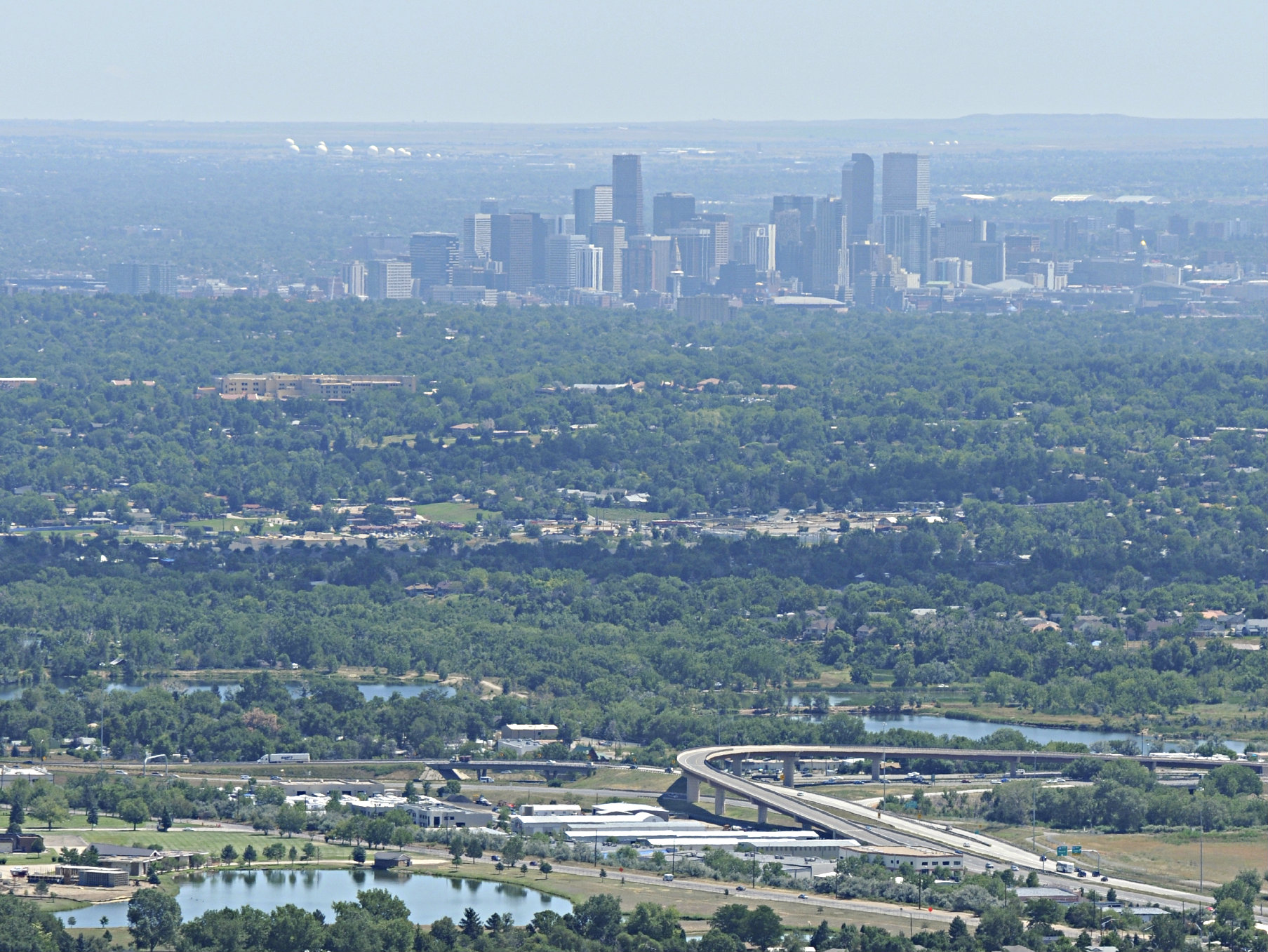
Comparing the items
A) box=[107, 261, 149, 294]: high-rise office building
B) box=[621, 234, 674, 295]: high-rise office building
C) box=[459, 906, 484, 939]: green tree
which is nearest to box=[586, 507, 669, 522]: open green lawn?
box=[459, 906, 484, 939]: green tree

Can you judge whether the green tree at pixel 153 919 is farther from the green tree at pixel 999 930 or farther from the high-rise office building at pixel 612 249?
the high-rise office building at pixel 612 249

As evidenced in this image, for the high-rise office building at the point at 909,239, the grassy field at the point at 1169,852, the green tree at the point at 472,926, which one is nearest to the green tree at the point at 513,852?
the green tree at the point at 472,926

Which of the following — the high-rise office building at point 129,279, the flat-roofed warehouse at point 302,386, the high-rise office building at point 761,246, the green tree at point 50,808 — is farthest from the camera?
the high-rise office building at point 761,246

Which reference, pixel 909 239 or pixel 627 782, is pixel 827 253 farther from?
pixel 627 782

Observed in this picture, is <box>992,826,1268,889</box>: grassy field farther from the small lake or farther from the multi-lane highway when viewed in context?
the small lake

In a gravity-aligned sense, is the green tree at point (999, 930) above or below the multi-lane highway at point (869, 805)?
above
